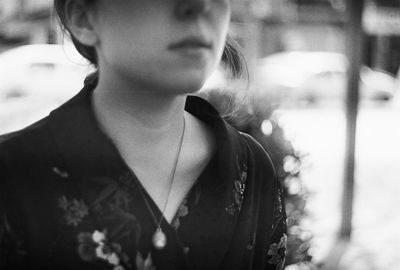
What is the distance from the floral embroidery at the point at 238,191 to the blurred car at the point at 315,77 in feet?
45.9

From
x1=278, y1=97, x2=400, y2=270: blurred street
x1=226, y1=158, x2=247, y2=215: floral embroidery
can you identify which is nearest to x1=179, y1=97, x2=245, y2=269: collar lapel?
x1=226, y1=158, x2=247, y2=215: floral embroidery

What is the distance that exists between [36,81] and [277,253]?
19.8 ft

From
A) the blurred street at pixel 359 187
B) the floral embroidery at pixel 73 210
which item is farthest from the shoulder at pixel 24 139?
the blurred street at pixel 359 187

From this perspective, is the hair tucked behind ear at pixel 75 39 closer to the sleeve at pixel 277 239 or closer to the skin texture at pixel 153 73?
the skin texture at pixel 153 73

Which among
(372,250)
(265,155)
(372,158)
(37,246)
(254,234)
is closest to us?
(37,246)

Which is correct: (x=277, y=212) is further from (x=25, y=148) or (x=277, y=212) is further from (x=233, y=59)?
(x=25, y=148)

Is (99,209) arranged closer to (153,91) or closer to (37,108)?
(153,91)

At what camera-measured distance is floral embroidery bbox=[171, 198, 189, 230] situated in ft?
2.93

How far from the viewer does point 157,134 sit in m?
0.90

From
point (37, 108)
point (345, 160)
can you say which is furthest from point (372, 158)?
point (37, 108)

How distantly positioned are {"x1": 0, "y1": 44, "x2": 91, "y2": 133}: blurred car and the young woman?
16 centimetres

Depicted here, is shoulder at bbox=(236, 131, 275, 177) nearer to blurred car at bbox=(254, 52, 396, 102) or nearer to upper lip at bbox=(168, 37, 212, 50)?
upper lip at bbox=(168, 37, 212, 50)

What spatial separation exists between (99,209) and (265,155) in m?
0.38

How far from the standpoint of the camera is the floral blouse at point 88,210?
0.84m
